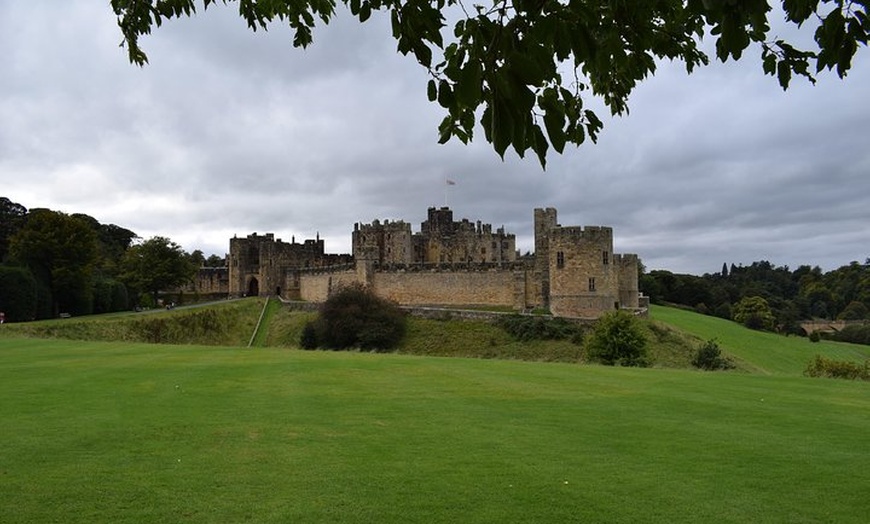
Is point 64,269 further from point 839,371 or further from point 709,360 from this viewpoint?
point 839,371

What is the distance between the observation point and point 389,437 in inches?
343

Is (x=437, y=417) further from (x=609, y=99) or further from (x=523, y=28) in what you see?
(x=523, y=28)

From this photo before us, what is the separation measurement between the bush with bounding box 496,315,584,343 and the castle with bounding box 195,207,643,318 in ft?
8.17

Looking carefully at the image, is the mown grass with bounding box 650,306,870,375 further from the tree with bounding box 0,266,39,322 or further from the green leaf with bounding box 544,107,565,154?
the tree with bounding box 0,266,39,322

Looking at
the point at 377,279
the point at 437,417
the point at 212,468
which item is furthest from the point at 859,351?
the point at 212,468

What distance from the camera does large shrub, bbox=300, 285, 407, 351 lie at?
132 feet

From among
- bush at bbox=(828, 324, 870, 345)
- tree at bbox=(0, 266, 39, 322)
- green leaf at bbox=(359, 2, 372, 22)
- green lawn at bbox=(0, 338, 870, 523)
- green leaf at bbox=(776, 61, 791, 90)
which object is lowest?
bush at bbox=(828, 324, 870, 345)

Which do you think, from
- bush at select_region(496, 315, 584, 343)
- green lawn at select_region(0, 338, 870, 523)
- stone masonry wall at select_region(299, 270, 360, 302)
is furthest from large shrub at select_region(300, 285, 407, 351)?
green lawn at select_region(0, 338, 870, 523)

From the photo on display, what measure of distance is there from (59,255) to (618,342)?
3406 cm

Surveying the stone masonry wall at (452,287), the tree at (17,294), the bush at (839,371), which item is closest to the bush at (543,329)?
the stone masonry wall at (452,287)

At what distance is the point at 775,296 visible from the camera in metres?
88.9

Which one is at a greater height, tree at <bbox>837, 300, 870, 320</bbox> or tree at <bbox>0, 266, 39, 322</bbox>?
tree at <bbox>0, 266, 39, 322</bbox>

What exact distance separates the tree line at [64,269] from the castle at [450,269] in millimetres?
8497

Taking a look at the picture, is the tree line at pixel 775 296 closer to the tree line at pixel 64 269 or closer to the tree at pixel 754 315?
the tree at pixel 754 315
